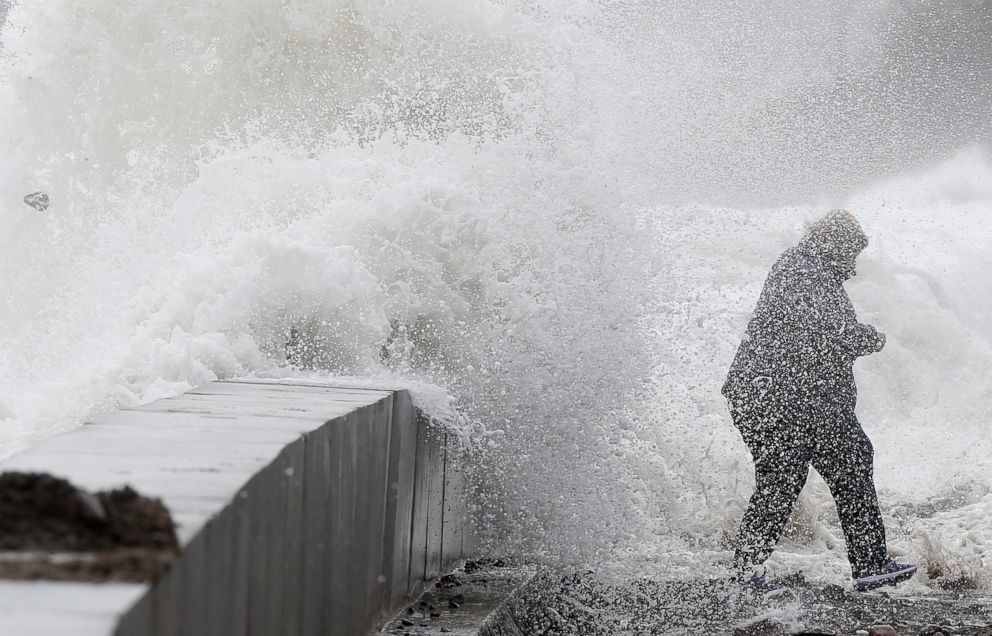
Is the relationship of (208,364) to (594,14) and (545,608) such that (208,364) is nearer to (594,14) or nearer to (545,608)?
(545,608)

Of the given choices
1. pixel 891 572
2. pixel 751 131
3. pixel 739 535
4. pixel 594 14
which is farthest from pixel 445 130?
pixel 751 131

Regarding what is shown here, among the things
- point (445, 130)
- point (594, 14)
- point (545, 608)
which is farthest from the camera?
point (594, 14)

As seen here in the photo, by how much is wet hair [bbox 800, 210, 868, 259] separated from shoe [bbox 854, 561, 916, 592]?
1.53m

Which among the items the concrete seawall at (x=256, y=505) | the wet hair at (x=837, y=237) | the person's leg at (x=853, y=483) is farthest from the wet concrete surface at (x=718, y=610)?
the wet hair at (x=837, y=237)

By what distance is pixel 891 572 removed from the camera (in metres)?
5.24

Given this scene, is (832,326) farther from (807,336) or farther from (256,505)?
(256,505)

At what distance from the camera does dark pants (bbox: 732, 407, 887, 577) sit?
5.42 m

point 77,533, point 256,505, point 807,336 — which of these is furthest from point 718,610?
point 77,533

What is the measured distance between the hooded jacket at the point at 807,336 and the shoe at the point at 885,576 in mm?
785

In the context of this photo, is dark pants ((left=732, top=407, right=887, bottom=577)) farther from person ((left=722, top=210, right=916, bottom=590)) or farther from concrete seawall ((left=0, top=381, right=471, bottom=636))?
concrete seawall ((left=0, top=381, right=471, bottom=636))

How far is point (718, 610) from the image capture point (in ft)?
15.5

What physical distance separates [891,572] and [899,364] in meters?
9.85

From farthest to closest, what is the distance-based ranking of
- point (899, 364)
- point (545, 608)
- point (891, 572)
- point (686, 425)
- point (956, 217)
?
point (956, 217)
point (899, 364)
point (686, 425)
point (891, 572)
point (545, 608)

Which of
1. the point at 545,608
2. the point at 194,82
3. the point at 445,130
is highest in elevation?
the point at 194,82
